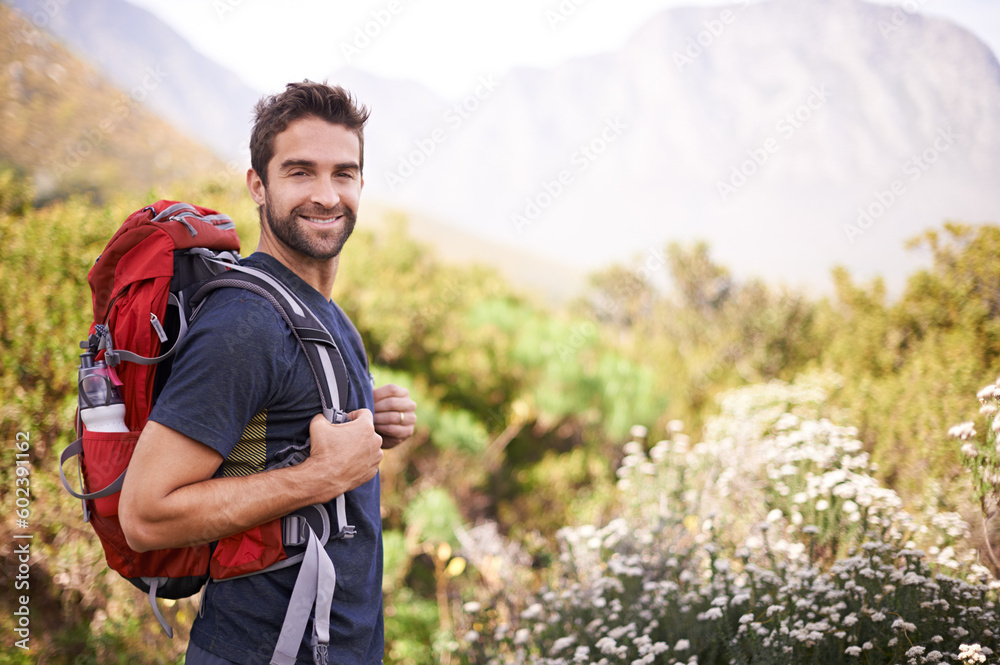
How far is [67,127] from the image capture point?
970 centimetres

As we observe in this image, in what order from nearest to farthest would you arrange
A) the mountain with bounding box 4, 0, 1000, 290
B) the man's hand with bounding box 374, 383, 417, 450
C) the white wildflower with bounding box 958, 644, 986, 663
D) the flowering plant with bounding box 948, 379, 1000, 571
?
1. the white wildflower with bounding box 958, 644, 986, 663
2. the man's hand with bounding box 374, 383, 417, 450
3. the flowering plant with bounding box 948, 379, 1000, 571
4. the mountain with bounding box 4, 0, 1000, 290

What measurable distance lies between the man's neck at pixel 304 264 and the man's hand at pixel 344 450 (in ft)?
1.38

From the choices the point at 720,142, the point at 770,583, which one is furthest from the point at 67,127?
the point at 720,142

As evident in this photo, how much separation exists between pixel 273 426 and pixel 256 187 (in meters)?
0.66

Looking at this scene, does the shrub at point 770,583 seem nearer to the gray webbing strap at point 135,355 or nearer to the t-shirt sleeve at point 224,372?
the t-shirt sleeve at point 224,372

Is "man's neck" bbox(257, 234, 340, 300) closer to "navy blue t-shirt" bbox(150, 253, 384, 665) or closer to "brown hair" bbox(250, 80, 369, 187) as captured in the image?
"navy blue t-shirt" bbox(150, 253, 384, 665)

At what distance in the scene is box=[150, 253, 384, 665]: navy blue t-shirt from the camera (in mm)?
1054

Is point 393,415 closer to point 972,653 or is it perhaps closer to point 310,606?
point 310,606

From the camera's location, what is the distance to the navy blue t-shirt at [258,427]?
41.5 inches

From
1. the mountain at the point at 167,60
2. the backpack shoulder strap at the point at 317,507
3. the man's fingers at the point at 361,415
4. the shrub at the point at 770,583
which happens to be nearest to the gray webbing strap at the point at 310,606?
the backpack shoulder strap at the point at 317,507

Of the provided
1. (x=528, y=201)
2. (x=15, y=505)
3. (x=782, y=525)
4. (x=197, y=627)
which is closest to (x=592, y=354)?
(x=528, y=201)

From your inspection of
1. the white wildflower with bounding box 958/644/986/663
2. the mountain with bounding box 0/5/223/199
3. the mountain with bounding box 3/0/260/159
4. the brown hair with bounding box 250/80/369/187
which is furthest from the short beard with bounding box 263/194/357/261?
the mountain with bounding box 3/0/260/159

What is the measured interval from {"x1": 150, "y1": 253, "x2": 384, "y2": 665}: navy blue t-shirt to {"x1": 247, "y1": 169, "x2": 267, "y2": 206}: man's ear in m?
0.16

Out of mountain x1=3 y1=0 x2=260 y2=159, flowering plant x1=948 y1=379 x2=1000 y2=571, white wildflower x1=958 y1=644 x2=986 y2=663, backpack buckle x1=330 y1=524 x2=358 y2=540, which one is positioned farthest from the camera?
mountain x1=3 y1=0 x2=260 y2=159
